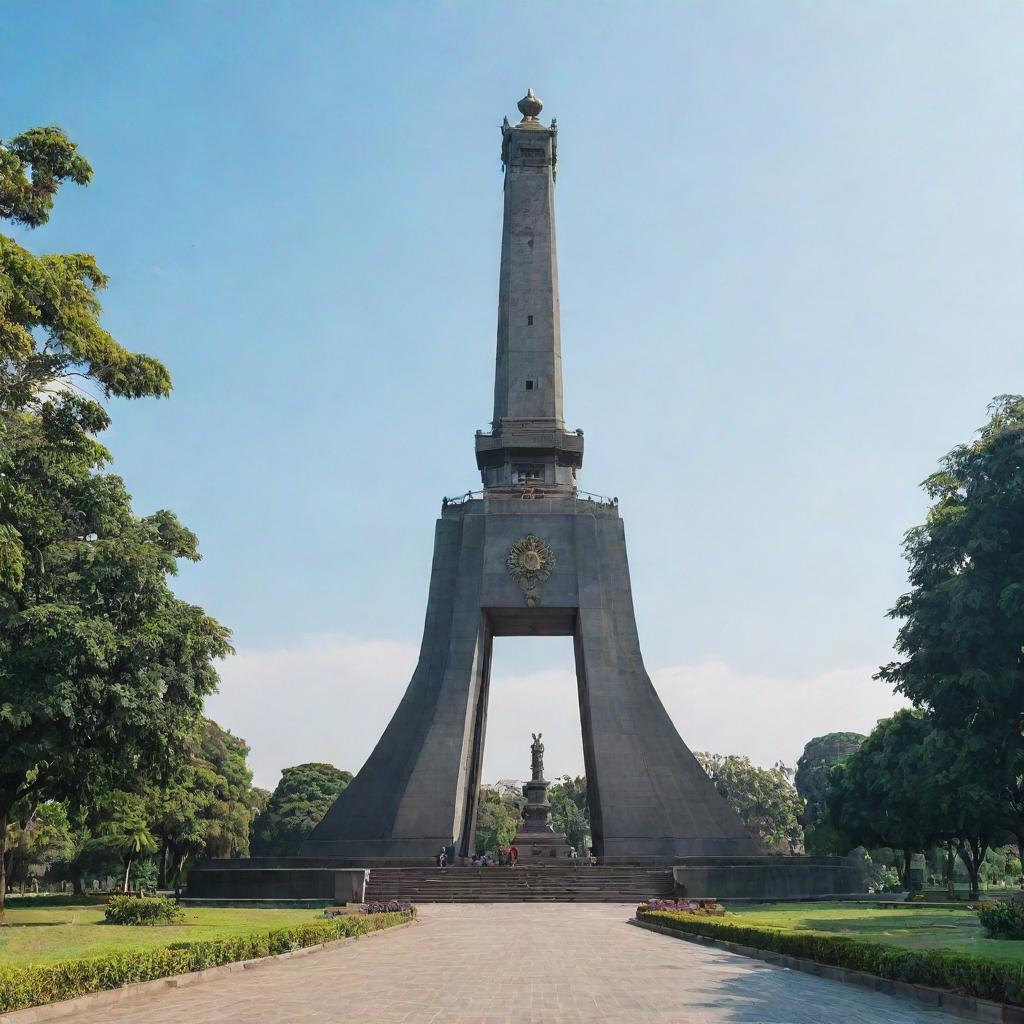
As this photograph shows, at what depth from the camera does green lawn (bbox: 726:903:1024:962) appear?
12727 mm

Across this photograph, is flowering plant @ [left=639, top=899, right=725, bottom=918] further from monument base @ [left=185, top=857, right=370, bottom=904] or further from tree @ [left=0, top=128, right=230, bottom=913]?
tree @ [left=0, top=128, right=230, bottom=913]

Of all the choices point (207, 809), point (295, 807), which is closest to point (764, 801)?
point (295, 807)

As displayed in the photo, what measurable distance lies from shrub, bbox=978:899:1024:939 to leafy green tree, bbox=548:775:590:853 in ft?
200

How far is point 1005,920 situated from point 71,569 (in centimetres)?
1671

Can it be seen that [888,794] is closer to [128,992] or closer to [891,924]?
[891,924]

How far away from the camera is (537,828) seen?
38156 mm

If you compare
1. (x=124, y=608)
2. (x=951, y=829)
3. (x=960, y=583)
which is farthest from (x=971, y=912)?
(x=124, y=608)

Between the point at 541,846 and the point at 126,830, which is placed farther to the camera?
the point at 126,830

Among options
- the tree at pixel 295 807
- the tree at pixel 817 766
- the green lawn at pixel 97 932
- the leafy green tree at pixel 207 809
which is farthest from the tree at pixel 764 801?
the green lawn at pixel 97 932

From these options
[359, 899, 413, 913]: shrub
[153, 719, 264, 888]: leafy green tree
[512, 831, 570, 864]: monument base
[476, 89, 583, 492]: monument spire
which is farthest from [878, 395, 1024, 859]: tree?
[153, 719, 264, 888]: leafy green tree

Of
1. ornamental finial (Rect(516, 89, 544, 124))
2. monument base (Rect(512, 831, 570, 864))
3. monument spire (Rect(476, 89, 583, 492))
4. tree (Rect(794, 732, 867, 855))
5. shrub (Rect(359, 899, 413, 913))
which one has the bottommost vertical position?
shrub (Rect(359, 899, 413, 913))

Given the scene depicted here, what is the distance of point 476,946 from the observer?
14477 millimetres

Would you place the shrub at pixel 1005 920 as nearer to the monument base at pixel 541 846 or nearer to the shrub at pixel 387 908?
the shrub at pixel 387 908

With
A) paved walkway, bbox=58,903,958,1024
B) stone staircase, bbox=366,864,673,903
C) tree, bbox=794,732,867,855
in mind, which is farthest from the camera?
tree, bbox=794,732,867,855
